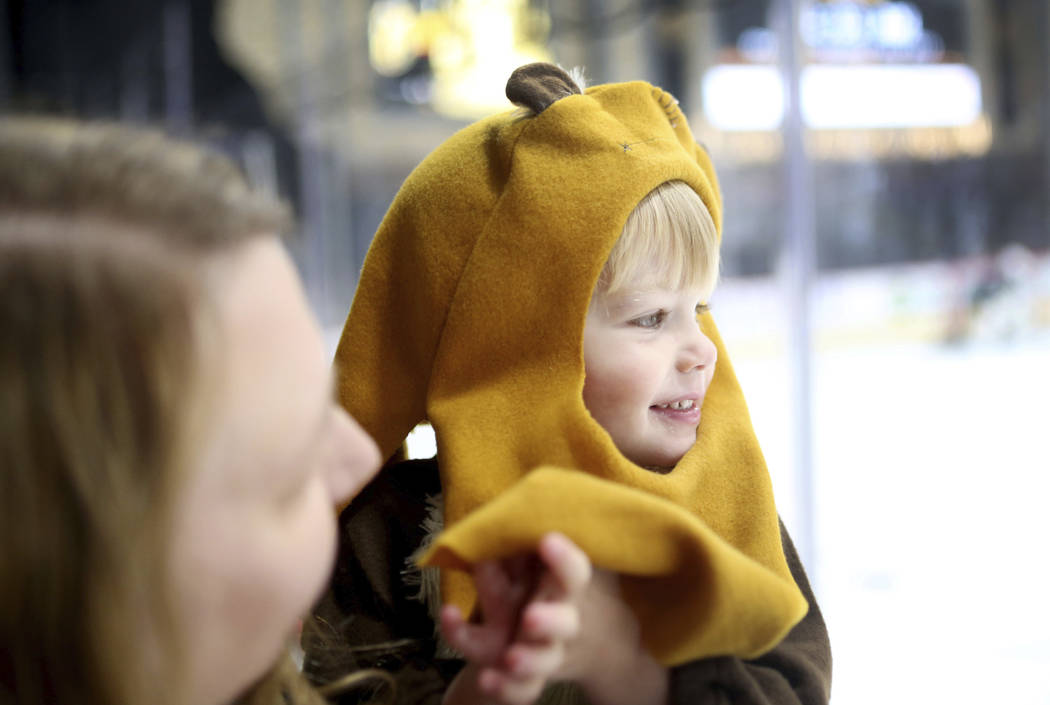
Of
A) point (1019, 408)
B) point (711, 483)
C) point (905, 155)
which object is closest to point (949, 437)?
point (1019, 408)

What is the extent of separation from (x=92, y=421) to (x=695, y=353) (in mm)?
510

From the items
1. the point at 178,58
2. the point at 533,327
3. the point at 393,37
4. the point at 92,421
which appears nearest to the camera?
the point at 92,421

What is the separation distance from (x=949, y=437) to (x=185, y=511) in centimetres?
231

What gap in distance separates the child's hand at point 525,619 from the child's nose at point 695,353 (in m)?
0.26

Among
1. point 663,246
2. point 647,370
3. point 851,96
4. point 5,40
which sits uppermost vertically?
point 5,40

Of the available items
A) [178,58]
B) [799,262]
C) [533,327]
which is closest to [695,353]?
[533,327]

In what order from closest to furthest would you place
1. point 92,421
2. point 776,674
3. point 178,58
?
point 92,421 < point 776,674 < point 178,58

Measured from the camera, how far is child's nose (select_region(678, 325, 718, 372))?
2.66 ft

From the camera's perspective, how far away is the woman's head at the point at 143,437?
0.47 m

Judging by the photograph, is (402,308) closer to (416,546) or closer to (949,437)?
(416,546)

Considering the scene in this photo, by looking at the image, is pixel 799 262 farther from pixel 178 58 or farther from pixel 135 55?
pixel 135 55

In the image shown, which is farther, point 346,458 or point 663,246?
point 663,246

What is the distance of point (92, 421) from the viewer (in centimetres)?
47

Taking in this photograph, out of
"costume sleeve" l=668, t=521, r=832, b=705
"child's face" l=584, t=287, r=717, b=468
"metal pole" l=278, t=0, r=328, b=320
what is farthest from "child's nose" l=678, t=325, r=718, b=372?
"metal pole" l=278, t=0, r=328, b=320
